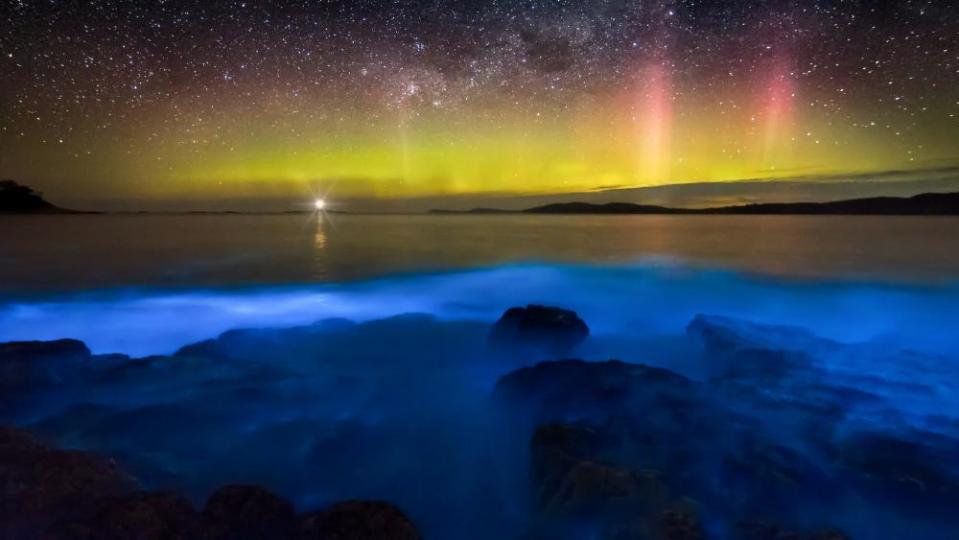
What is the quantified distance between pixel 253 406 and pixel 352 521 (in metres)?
4.23

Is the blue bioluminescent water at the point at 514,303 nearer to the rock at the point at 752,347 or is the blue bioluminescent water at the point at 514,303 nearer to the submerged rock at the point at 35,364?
the rock at the point at 752,347

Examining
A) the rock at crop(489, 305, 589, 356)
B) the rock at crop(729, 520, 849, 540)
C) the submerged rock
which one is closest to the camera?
the rock at crop(729, 520, 849, 540)

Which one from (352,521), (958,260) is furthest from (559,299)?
(958,260)

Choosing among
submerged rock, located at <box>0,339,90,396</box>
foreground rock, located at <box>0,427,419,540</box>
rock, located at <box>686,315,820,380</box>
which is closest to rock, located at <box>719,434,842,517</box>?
rock, located at <box>686,315,820,380</box>

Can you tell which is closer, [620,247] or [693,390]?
[693,390]

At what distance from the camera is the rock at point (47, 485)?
3.55 m

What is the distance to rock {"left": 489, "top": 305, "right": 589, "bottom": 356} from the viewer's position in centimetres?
955

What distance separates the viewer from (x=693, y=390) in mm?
6578

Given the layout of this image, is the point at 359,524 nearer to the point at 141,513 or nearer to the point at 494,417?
the point at 141,513

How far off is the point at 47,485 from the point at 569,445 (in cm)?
427

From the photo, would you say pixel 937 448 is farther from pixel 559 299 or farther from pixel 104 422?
pixel 559 299

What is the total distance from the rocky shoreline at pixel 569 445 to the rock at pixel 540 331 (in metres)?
0.19

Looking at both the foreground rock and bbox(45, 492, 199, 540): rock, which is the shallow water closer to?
the foreground rock

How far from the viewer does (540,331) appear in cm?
959
